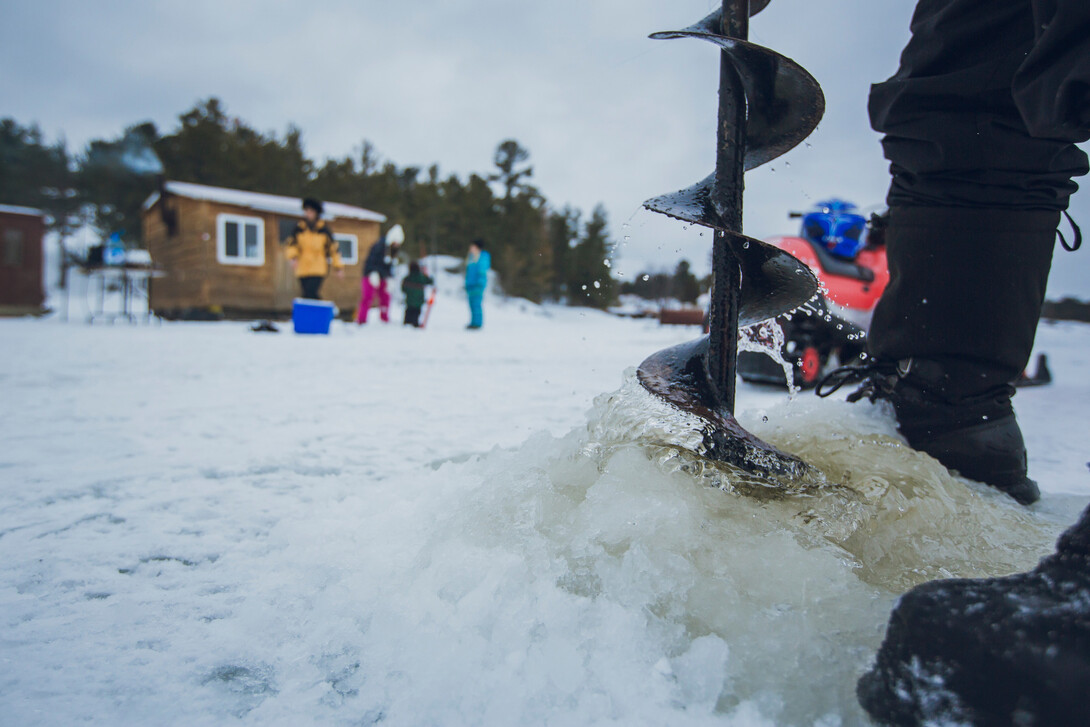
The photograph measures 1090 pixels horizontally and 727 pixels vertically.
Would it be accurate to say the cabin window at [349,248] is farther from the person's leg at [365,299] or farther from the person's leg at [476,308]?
the person's leg at [476,308]

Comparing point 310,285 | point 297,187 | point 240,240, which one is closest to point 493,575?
point 310,285

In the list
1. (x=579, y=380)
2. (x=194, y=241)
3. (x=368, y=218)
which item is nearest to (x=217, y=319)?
(x=194, y=241)

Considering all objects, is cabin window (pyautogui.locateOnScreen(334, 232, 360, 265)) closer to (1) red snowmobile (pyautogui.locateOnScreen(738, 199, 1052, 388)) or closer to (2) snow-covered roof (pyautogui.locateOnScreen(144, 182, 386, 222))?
(2) snow-covered roof (pyautogui.locateOnScreen(144, 182, 386, 222))

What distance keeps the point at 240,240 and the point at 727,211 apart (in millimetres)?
15359

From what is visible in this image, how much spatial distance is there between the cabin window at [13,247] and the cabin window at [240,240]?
566 cm

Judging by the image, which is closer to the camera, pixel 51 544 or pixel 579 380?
pixel 51 544

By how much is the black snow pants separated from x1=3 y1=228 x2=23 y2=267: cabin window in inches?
764

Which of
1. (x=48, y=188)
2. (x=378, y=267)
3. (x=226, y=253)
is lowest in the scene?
(x=378, y=267)

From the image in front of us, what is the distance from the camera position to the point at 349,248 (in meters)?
15.5

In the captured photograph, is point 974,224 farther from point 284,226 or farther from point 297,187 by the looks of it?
point 297,187

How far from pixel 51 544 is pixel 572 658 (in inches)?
34.4

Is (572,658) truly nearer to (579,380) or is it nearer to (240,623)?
(240,623)

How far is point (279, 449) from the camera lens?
1544mm

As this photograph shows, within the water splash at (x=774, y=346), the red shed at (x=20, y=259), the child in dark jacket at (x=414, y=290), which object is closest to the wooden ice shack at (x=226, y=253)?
the red shed at (x=20, y=259)
